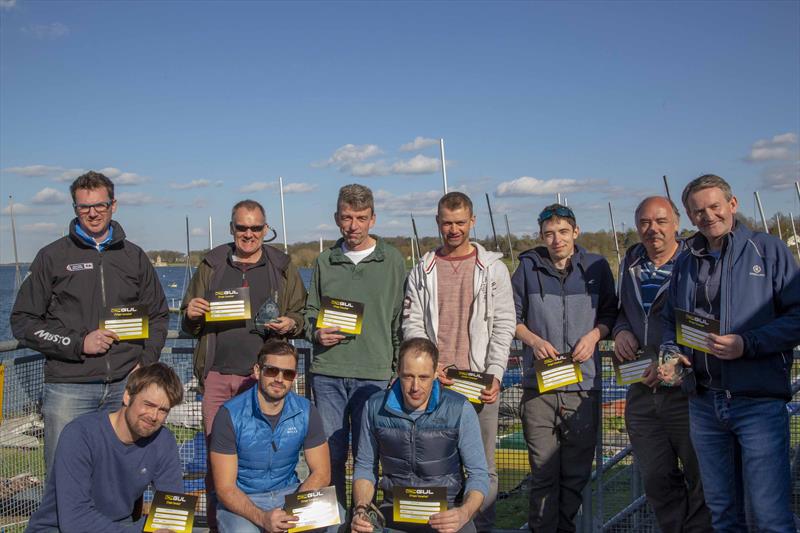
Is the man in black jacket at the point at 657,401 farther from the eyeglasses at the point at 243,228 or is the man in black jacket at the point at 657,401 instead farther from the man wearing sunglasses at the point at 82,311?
the man wearing sunglasses at the point at 82,311

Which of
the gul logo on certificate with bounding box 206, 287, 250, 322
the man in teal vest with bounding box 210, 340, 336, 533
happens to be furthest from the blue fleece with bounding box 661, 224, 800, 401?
the gul logo on certificate with bounding box 206, 287, 250, 322

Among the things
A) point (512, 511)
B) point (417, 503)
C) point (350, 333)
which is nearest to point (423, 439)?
point (417, 503)

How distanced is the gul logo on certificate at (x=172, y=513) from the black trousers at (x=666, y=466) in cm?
281

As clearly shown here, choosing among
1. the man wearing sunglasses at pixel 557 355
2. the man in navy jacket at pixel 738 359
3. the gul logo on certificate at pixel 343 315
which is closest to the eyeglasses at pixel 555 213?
the man wearing sunglasses at pixel 557 355

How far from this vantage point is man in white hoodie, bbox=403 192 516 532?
14.9ft

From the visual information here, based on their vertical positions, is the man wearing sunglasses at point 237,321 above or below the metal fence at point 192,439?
above

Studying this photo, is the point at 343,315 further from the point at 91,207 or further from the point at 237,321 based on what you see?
the point at 91,207

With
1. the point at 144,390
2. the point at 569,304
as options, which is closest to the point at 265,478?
the point at 144,390

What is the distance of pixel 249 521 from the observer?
4188 millimetres

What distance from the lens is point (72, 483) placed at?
3770mm

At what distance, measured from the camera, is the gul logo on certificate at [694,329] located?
12.6 ft

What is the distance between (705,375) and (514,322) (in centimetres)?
119

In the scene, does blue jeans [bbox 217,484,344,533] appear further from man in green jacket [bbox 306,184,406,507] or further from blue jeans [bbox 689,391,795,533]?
blue jeans [bbox 689,391,795,533]

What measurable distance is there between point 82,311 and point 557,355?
312 cm
